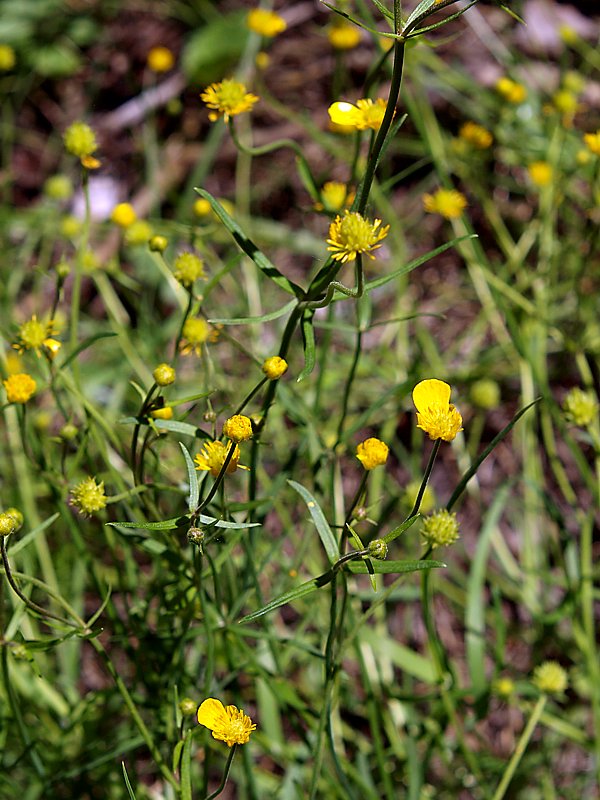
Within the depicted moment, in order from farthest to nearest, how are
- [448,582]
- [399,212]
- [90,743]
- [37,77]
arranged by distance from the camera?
1. [37,77]
2. [399,212]
3. [448,582]
4. [90,743]

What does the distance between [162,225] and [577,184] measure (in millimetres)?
948

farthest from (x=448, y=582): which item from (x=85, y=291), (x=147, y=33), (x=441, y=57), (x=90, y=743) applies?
(x=147, y=33)

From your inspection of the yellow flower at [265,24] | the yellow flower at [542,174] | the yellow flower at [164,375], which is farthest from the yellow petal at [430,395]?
the yellow flower at [542,174]

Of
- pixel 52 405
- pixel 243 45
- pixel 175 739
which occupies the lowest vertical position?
pixel 52 405

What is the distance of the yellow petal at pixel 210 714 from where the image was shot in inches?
30.0

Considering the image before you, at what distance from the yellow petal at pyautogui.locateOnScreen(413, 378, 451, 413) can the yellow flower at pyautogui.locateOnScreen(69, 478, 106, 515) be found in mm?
349

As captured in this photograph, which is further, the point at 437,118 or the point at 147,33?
the point at 147,33

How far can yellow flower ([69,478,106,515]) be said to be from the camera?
88cm

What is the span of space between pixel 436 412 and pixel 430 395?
0.07ft

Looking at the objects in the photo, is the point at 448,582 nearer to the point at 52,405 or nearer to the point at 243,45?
the point at 52,405

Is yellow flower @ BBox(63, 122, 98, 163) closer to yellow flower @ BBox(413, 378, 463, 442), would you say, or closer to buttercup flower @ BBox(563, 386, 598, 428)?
yellow flower @ BBox(413, 378, 463, 442)

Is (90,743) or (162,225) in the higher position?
(162,225)

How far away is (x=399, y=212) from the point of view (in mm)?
1948

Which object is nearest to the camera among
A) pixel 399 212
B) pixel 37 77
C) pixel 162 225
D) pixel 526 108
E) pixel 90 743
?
pixel 90 743
